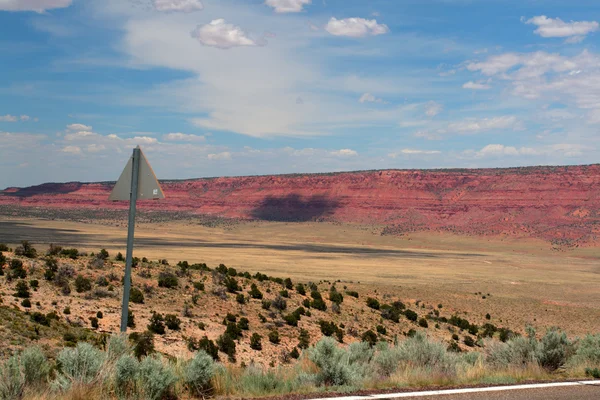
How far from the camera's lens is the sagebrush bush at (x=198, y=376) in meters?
7.35

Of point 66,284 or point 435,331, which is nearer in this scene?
point 66,284

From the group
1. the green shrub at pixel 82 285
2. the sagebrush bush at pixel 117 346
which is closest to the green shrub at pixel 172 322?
the green shrub at pixel 82 285

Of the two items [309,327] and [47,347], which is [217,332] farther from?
[47,347]

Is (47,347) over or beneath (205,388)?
beneath

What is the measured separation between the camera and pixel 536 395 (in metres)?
7.76

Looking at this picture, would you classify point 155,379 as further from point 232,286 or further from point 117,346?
point 232,286

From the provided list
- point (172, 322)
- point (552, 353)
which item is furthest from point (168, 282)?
point (552, 353)

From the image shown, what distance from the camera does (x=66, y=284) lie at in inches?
776

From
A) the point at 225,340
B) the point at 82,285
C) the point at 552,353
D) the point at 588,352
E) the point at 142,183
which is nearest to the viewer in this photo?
the point at 142,183

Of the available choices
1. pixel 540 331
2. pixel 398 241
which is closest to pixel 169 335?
pixel 540 331

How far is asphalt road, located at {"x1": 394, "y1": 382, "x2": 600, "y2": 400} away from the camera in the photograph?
746 centimetres

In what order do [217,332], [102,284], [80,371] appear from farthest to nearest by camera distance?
[102,284] < [217,332] < [80,371]

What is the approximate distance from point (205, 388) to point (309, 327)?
14497mm

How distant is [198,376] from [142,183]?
104 inches
